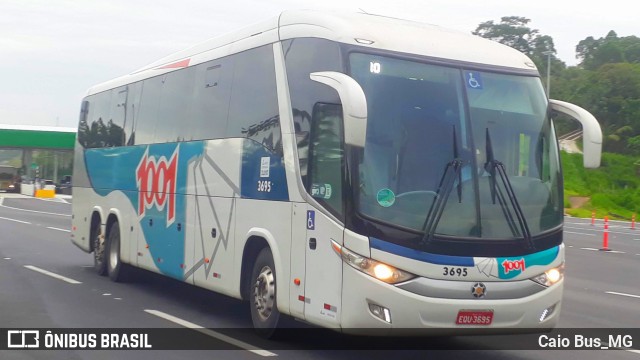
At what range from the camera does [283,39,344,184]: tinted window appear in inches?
368

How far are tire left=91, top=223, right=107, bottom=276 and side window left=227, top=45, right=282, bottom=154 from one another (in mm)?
6106

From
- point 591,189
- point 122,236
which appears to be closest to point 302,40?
point 122,236

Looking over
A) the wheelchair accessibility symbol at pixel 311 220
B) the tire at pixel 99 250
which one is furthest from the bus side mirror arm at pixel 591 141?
the tire at pixel 99 250

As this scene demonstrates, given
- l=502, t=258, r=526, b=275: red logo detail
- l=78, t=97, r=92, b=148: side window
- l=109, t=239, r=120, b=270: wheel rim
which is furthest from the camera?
l=78, t=97, r=92, b=148: side window

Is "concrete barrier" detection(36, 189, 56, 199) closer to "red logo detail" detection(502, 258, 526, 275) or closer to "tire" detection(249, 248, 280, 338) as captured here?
"tire" detection(249, 248, 280, 338)

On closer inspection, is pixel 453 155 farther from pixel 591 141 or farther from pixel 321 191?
pixel 591 141

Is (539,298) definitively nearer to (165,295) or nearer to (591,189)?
(165,295)

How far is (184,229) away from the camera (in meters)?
13.1

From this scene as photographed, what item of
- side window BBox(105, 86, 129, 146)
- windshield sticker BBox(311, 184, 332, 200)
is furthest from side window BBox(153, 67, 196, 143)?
windshield sticker BBox(311, 184, 332, 200)

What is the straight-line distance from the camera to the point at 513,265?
8.91 metres

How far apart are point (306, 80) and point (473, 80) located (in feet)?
5.60

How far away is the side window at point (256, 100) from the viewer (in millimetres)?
10529

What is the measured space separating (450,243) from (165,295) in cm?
700

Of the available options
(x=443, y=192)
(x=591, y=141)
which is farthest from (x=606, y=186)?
(x=443, y=192)
